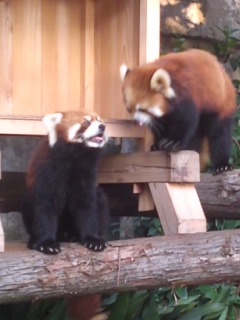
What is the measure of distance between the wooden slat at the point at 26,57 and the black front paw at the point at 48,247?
3.52 feet

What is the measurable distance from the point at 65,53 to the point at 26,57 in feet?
0.79

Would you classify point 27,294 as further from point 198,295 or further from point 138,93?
point 198,295

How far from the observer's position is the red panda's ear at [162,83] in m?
4.08

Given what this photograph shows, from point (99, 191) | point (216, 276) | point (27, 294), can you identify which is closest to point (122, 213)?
point (99, 191)

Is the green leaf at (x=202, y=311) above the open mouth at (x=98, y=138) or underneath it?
underneath

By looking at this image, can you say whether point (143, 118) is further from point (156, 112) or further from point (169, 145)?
point (169, 145)

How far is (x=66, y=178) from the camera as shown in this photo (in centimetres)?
391

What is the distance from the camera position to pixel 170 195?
13.5ft

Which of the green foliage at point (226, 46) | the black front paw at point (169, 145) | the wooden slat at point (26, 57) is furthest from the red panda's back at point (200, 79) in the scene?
the green foliage at point (226, 46)

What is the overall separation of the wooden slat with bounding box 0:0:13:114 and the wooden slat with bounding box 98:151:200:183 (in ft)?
2.04

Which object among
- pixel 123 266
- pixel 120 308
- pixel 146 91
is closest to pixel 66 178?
pixel 123 266

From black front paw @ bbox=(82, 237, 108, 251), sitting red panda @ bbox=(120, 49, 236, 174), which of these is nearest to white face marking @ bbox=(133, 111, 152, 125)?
sitting red panda @ bbox=(120, 49, 236, 174)

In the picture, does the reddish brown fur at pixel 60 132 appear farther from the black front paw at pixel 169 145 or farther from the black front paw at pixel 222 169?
the black front paw at pixel 222 169

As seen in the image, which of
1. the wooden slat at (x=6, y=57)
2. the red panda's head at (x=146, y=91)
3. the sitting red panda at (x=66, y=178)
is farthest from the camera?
the wooden slat at (x=6, y=57)
